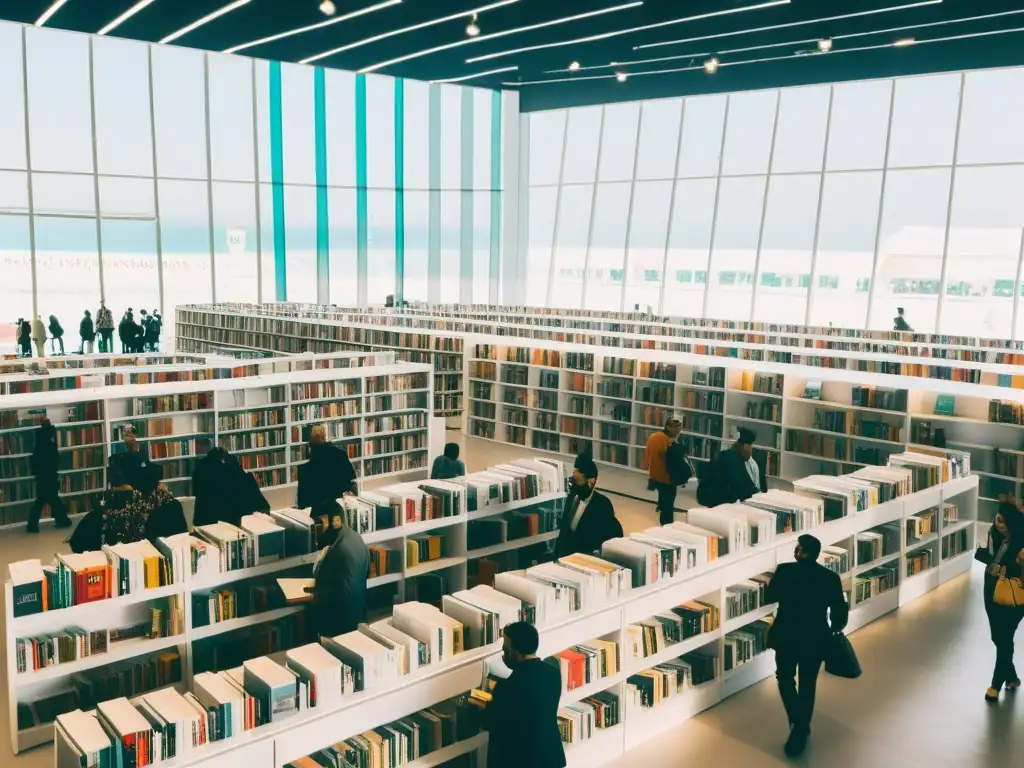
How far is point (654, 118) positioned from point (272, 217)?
978 centimetres

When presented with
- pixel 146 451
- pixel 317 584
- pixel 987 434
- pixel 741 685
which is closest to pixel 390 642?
pixel 317 584

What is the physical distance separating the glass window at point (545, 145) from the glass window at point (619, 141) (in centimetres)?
164

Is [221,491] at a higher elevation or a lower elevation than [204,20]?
lower

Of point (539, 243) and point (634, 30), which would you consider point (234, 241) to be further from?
point (634, 30)

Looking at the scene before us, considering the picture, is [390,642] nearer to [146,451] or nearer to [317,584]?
[317,584]

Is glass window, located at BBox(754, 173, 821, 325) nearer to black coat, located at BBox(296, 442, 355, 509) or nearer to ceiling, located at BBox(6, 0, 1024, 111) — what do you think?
ceiling, located at BBox(6, 0, 1024, 111)

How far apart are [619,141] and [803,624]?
19248mm

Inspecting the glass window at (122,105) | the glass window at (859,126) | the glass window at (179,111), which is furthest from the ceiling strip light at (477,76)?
the glass window at (859,126)

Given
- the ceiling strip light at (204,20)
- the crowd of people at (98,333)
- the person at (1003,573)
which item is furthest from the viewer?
the crowd of people at (98,333)

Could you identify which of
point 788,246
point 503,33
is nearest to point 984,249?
point 788,246

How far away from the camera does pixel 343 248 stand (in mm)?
23672

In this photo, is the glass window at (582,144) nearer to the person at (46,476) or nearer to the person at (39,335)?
the person at (39,335)

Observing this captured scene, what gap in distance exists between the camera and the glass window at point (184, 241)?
2064 cm

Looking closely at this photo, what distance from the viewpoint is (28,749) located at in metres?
4.86
